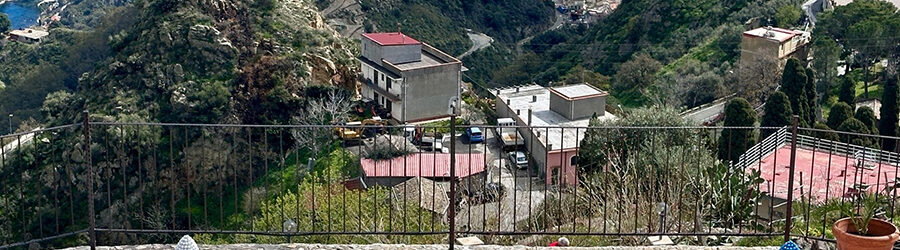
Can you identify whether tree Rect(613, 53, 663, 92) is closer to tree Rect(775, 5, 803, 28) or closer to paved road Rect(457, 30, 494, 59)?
tree Rect(775, 5, 803, 28)

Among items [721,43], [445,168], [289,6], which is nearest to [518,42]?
[721,43]

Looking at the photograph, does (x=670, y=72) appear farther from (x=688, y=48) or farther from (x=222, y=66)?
(x=222, y=66)

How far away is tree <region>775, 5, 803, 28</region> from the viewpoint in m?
39.6

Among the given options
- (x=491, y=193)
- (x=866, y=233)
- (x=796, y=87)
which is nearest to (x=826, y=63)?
(x=796, y=87)

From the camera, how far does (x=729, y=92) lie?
33.8m

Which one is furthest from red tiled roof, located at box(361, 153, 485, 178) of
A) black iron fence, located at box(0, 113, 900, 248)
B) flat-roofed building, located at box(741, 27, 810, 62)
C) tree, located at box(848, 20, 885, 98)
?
tree, located at box(848, 20, 885, 98)

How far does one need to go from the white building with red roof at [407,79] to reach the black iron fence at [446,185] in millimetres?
2421

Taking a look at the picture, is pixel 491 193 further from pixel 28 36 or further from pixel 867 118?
pixel 28 36

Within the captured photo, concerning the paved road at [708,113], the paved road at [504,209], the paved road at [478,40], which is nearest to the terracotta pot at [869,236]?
the paved road at [504,209]

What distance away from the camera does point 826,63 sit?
32.2 metres

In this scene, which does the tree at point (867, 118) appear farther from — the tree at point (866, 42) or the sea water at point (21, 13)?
the sea water at point (21, 13)

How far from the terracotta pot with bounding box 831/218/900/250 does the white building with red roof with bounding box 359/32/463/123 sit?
24430 mm

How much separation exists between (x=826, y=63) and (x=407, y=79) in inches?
567

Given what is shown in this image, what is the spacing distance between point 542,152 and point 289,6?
1555 cm
